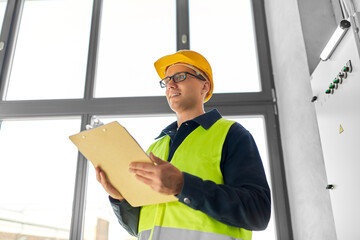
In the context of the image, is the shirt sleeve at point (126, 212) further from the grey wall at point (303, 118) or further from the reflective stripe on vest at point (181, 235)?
the grey wall at point (303, 118)

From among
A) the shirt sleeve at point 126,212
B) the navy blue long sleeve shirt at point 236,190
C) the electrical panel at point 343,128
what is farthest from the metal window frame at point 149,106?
the navy blue long sleeve shirt at point 236,190

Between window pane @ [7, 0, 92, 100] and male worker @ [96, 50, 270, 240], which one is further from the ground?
window pane @ [7, 0, 92, 100]

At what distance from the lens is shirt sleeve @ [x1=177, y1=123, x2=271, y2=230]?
2.83 feet

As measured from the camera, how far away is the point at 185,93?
133 cm

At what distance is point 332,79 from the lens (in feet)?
4.89

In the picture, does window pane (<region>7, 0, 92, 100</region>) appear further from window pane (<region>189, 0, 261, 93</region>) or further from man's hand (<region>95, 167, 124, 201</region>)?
man's hand (<region>95, 167, 124, 201</region>)

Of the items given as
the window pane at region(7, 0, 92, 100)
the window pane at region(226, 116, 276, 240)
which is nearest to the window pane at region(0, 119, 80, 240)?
the window pane at region(7, 0, 92, 100)

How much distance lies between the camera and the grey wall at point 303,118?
1.75 meters

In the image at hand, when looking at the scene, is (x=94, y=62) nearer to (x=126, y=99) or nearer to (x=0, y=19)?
(x=126, y=99)

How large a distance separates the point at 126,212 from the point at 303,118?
4.06ft

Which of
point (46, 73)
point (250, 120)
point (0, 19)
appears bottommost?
point (250, 120)

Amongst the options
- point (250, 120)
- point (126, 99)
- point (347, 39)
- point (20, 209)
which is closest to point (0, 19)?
point (126, 99)

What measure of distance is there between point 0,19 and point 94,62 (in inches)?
41.9

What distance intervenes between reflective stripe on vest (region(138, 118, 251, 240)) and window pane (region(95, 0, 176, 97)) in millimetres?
1483
